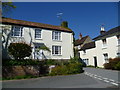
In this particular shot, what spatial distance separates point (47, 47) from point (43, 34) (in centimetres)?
226

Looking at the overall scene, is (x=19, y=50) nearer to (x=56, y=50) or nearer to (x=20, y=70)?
(x=20, y=70)

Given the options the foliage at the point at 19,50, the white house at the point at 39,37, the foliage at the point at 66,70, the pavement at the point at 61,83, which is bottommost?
the pavement at the point at 61,83

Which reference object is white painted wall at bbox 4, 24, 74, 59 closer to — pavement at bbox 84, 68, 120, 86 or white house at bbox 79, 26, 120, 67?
white house at bbox 79, 26, 120, 67

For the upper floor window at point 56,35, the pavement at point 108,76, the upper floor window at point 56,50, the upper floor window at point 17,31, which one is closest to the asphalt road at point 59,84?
the pavement at point 108,76

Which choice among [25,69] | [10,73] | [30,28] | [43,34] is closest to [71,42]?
[43,34]

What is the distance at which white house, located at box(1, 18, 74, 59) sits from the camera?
19.9 metres

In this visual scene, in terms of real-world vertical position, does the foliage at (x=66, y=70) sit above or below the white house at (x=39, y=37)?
below

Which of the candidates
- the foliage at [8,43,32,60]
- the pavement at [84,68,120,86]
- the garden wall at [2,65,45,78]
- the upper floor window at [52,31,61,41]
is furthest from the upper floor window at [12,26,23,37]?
the pavement at [84,68,120,86]

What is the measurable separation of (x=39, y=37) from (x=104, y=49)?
1289 cm

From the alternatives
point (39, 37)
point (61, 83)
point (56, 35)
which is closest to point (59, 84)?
point (61, 83)

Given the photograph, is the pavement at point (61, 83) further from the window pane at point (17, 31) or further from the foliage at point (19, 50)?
the window pane at point (17, 31)

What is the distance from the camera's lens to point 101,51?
2770 centimetres

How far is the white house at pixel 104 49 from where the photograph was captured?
24070 millimetres

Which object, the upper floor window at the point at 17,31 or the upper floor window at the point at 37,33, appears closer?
the upper floor window at the point at 17,31
